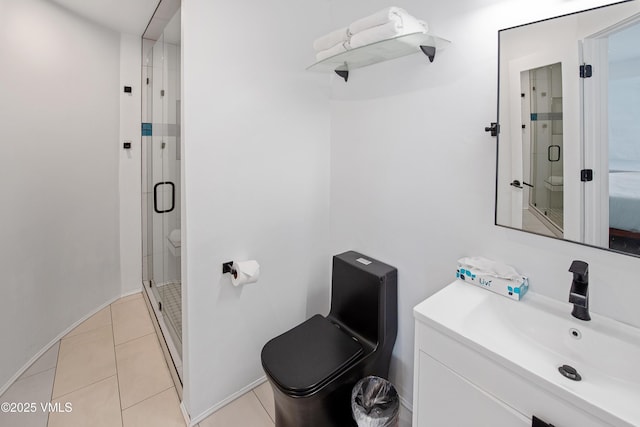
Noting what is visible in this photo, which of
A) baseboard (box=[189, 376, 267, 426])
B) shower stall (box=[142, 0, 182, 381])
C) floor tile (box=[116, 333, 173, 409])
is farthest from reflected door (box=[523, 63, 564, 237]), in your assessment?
floor tile (box=[116, 333, 173, 409])

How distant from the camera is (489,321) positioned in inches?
40.6

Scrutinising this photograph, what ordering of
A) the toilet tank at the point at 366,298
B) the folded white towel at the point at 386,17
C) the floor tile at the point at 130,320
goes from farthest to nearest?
the floor tile at the point at 130,320, the toilet tank at the point at 366,298, the folded white towel at the point at 386,17

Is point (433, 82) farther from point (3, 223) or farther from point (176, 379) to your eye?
point (3, 223)

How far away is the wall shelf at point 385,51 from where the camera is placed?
1.27 metres

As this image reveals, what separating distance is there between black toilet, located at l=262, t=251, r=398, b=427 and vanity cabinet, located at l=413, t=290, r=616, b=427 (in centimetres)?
40

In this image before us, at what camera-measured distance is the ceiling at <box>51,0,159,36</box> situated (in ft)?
6.60

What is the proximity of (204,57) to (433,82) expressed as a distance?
1.09 meters

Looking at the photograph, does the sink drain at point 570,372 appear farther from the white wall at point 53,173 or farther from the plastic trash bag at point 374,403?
the white wall at point 53,173

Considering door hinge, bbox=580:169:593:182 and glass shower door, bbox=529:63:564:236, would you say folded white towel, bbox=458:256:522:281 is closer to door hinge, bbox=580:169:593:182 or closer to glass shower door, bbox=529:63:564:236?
glass shower door, bbox=529:63:564:236

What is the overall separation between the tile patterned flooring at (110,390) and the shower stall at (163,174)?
0.54 feet

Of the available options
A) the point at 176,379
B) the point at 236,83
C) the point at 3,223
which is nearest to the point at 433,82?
the point at 236,83

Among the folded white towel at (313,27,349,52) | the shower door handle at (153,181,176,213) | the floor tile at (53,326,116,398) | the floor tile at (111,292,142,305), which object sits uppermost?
the folded white towel at (313,27,349,52)

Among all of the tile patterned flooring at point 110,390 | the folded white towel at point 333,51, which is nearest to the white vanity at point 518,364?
the tile patterned flooring at point 110,390

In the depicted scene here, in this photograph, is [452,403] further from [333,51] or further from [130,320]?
[130,320]
